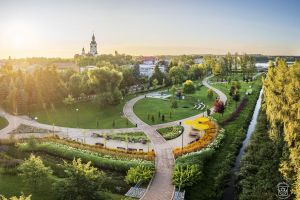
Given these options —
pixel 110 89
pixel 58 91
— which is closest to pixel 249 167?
pixel 110 89

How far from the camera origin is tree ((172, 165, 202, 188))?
1083 inches

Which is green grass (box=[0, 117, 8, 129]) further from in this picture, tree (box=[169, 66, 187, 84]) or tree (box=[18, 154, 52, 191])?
tree (box=[169, 66, 187, 84])

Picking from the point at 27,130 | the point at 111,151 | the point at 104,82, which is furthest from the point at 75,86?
the point at 111,151

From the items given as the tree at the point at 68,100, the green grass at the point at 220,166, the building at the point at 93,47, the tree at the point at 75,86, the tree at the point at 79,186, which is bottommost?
the green grass at the point at 220,166

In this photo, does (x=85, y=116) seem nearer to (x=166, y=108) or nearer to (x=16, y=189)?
(x=166, y=108)

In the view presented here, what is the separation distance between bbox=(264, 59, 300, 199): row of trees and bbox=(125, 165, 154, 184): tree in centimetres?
1051

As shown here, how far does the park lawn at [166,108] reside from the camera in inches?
2089

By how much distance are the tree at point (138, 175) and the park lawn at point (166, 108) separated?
2011 centimetres

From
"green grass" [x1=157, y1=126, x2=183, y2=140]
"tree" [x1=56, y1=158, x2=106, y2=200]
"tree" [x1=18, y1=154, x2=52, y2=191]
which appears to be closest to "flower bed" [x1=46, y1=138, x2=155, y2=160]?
"green grass" [x1=157, y1=126, x2=183, y2=140]

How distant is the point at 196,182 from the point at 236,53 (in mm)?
129247

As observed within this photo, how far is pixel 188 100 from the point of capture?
227ft

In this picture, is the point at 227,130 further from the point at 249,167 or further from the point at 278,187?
the point at 278,187

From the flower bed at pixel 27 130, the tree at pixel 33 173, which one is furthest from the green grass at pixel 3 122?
the tree at pixel 33 173

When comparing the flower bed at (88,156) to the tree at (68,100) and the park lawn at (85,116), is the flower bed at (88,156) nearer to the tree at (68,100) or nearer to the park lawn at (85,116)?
the park lawn at (85,116)
